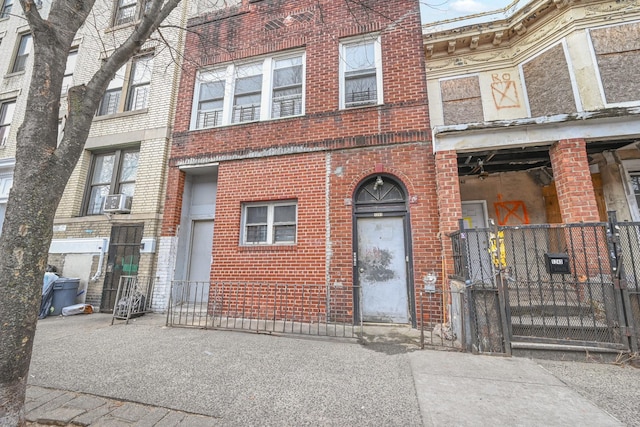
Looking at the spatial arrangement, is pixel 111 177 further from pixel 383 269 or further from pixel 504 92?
pixel 504 92

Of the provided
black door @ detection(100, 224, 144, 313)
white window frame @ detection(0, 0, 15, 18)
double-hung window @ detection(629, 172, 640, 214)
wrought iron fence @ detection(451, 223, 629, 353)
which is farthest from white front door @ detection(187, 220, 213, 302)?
white window frame @ detection(0, 0, 15, 18)

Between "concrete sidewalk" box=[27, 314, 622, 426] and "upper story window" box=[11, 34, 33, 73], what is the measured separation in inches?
515

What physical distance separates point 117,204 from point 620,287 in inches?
420

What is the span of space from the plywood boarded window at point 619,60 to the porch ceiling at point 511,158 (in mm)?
1332

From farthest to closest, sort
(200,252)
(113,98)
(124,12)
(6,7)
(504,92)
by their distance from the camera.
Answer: (6,7) < (124,12) < (113,98) < (200,252) < (504,92)

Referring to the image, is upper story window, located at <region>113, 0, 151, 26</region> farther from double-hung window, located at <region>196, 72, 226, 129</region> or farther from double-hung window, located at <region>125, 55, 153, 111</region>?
double-hung window, located at <region>196, 72, 226, 129</region>

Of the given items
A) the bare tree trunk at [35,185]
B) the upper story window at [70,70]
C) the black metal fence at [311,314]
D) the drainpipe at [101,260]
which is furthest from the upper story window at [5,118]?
the bare tree trunk at [35,185]

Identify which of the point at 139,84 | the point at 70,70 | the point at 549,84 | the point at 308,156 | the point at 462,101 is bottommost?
the point at 308,156

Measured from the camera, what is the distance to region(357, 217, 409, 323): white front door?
18.9 ft

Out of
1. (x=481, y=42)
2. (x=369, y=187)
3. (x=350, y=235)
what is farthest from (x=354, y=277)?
(x=481, y=42)

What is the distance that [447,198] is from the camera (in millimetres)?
5371

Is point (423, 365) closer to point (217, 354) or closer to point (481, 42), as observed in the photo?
point (217, 354)

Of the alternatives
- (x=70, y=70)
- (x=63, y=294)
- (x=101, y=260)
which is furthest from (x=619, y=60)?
(x=70, y=70)

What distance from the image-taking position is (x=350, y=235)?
605 centimetres
